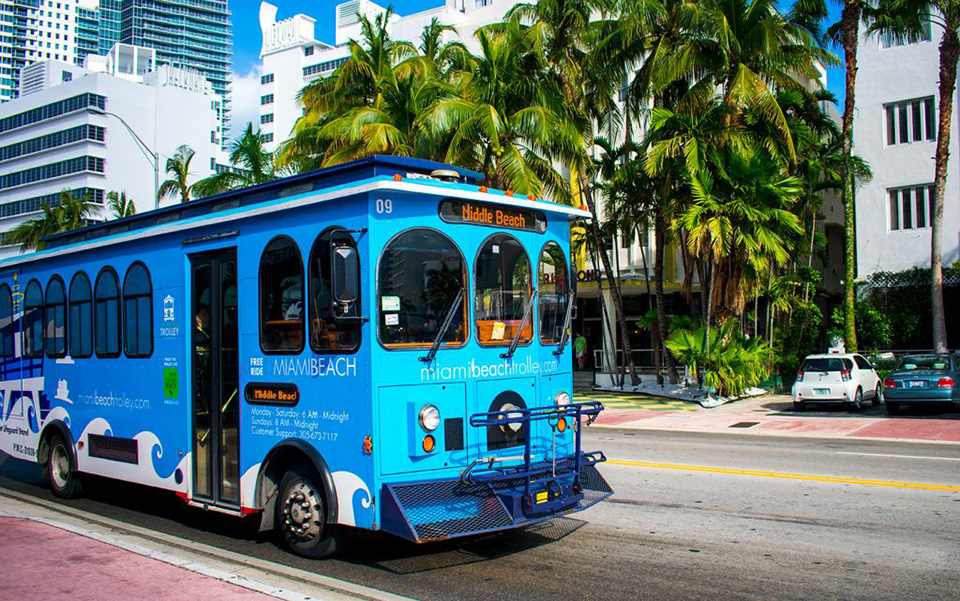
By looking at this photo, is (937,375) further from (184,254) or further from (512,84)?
(184,254)

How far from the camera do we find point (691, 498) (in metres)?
10.0

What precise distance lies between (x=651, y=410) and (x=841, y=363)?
520cm

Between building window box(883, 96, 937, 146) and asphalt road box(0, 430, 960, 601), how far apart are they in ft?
72.4

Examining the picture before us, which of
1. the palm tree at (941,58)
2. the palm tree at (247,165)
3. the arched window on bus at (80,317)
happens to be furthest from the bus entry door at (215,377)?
the palm tree at (941,58)

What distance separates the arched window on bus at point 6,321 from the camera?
40.3 feet

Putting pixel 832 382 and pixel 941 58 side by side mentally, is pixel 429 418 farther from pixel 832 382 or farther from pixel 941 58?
pixel 941 58

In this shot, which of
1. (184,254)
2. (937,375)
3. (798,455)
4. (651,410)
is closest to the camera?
(184,254)

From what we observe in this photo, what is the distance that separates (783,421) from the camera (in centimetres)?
1992

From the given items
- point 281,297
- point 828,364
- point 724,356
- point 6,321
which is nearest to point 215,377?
point 281,297

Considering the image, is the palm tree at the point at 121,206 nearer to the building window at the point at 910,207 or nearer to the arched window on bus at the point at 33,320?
the arched window on bus at the point at 33,320

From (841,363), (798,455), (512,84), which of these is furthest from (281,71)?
(798,455)

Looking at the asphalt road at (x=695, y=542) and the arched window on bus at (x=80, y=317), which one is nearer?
the asphalt road at (x=695, y=542)

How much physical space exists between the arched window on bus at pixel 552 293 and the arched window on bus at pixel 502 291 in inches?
7.8

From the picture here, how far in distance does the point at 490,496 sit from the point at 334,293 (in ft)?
6.89
